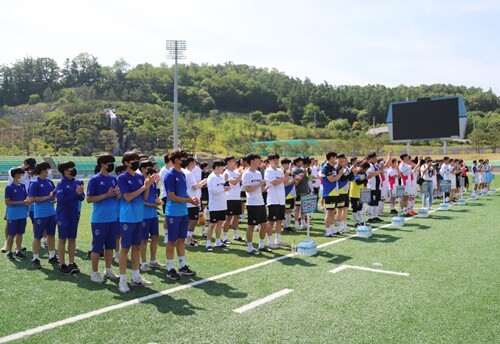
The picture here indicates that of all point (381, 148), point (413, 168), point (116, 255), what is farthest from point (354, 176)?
point (381, 148)

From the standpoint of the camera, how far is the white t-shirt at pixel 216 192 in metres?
9.06

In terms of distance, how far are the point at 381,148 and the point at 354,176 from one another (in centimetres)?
5710

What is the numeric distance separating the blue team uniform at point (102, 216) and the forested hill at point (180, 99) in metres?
63.8

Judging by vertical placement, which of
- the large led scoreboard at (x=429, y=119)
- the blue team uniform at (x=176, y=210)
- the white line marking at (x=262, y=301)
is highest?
the large led scoreboard at (x=429, y=119)

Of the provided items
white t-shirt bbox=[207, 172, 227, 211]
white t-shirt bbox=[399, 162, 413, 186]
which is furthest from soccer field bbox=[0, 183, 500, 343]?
white t-shirt bbox=[399, 162, 413, 186]

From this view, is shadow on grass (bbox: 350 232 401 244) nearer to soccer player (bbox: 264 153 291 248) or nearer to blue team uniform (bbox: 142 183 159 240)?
soccer player (bbox: 264 153 291 248)

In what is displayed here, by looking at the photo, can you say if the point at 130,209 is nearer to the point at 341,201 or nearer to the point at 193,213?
the point at 193,213

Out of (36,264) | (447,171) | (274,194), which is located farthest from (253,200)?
(447,171)

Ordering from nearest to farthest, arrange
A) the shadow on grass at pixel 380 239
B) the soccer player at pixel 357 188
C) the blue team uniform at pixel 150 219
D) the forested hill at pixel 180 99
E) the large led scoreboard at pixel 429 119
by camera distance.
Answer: the blue team uniform at pixel 150 219 → the shadow on grass at pixel 380 239 → the soccer player at pixel 357 188 → the large led scoreboard at pixel 429 119 → the forested hill at pixel 180 99

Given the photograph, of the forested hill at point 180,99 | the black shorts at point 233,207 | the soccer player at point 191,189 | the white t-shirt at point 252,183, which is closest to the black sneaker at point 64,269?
the soccer player at point 191,189

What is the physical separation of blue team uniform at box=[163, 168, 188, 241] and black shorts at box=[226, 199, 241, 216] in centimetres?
313

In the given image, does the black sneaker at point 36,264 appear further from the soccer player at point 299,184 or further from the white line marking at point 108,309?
the soccer player at point 299,184

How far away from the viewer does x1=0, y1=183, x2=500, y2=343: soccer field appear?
4.68 metres

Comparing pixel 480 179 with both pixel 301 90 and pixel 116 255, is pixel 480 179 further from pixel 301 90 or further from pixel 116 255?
pixel 301 90
